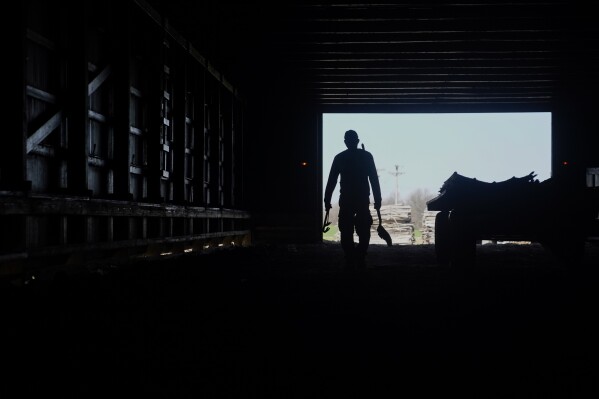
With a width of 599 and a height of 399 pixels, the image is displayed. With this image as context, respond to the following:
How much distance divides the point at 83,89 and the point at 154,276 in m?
2.20

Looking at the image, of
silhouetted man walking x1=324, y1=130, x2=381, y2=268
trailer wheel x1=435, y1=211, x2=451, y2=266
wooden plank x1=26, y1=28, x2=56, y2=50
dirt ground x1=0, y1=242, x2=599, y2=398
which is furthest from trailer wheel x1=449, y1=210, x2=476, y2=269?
wooden plank x1=26, y1=28, x2=56, y2=50

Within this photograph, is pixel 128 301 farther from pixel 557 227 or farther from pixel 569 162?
pixel 569 162

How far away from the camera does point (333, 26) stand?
13258mm

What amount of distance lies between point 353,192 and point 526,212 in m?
2.20

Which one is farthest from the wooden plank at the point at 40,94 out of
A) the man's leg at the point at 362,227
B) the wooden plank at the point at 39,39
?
the man's leg at the point at 362,227

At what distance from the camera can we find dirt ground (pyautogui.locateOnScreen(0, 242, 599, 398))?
293 cm

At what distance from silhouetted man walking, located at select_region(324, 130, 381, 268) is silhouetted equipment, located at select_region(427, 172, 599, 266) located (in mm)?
1202

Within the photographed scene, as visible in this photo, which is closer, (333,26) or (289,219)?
(333,26)

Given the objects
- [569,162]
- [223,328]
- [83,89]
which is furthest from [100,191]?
[569,162]

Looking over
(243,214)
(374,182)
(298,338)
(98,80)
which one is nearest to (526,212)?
(374,182)

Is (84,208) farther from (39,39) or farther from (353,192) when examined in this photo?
(353,192)

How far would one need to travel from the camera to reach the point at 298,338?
3969mm

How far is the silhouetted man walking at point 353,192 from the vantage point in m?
9.04

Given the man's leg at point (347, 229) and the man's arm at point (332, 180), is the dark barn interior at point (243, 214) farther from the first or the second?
the man's arm at point (332, 180)
